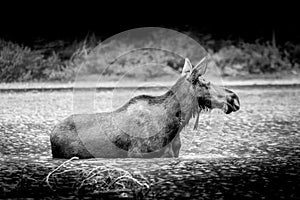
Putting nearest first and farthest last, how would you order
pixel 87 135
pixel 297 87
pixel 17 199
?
pixel 17 199 → pixel 87 135 → pixel 297 87

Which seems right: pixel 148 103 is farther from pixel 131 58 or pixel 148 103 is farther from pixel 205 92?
pixel 131 58

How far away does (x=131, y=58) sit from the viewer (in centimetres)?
2255

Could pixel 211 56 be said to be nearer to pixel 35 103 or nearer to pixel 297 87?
pixel 297 87

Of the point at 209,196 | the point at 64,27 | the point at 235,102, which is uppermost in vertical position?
the point at 64,27

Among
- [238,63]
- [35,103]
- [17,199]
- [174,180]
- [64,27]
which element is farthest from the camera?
[64,27]

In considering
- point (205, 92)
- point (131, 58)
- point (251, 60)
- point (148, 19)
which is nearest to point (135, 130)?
point (205, 92)

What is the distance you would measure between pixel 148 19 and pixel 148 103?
16.5 meters

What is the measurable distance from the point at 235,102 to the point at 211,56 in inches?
577

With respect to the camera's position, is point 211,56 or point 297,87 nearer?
point 297,87

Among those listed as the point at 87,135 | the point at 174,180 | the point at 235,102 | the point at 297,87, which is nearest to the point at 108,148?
the point at 87,135

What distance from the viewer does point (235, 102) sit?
800cm

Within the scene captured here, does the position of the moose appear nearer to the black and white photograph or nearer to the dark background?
the black and white photograph

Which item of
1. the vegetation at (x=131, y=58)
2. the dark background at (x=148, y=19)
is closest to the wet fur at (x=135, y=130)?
the vegetation at (x=131, y=58)

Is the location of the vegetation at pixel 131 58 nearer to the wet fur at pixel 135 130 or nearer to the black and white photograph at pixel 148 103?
the black and white photograph at pixel 148 103
